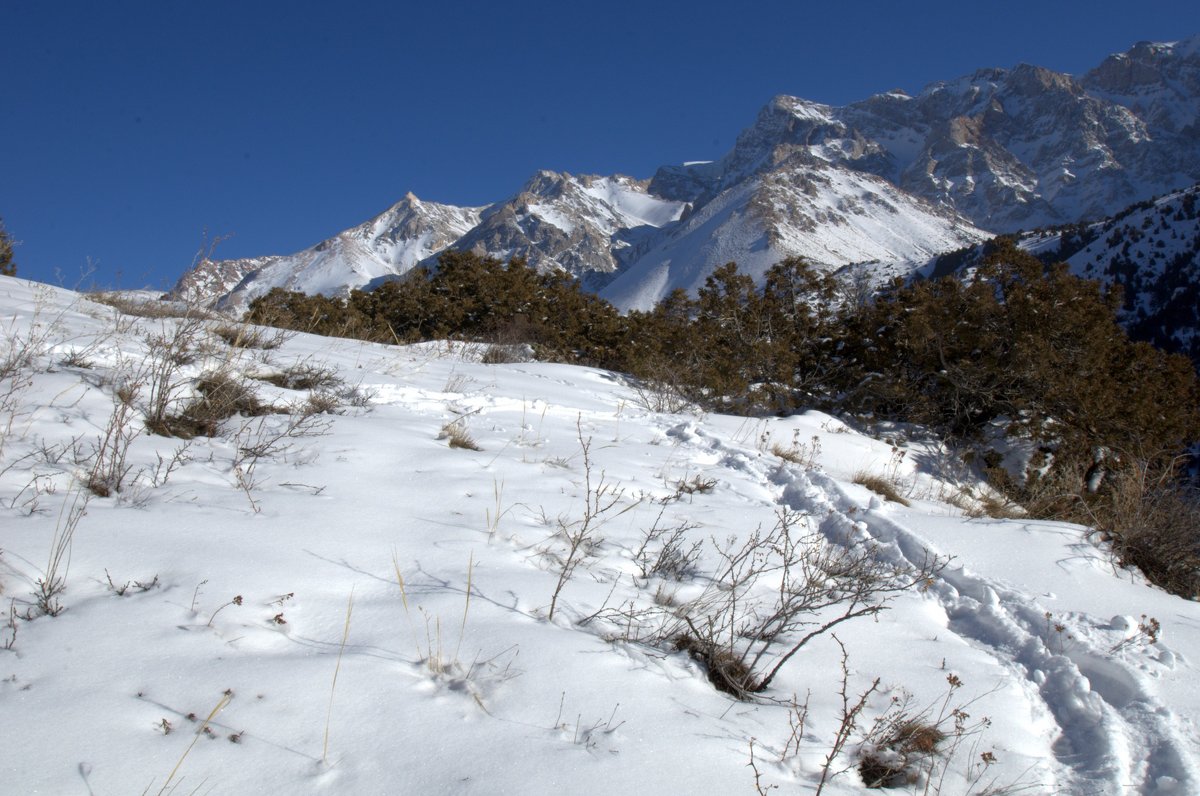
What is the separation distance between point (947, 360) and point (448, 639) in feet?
29.4

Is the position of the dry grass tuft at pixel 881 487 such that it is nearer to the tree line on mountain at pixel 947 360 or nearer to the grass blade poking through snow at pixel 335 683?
the tree line on mountain at pixel 947 360

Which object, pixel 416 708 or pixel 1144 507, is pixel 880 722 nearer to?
pixel 416 708

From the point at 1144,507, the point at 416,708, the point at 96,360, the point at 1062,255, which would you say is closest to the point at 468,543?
the point at 416,708

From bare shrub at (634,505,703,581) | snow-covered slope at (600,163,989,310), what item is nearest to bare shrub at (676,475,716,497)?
bare shrub at (634,505,703,581)

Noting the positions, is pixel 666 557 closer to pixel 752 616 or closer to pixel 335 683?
pixel 752 616

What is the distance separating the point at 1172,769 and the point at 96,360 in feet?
15.6

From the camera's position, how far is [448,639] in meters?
1.55

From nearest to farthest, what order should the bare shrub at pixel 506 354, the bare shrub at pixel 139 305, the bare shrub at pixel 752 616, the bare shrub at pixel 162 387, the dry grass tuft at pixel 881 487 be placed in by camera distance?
the bare shrub at pixel 752 616 → the bare shrub at pixel 162 387 → the dry grass tuft at pixel 881 487 → the bare shrub at pixel 139 305 → the bare shrub at pixel 506 354

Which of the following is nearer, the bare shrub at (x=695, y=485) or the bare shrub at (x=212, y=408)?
the bare shrub at (x=212, y=408)

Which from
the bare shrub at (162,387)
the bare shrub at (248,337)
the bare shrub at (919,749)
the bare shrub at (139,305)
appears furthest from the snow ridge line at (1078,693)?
the bare shrub at (139,305)

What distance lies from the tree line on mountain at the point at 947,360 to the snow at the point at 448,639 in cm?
345

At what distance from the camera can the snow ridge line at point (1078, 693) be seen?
160 cm

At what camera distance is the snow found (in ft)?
3.80

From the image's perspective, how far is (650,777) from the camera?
123 cm
